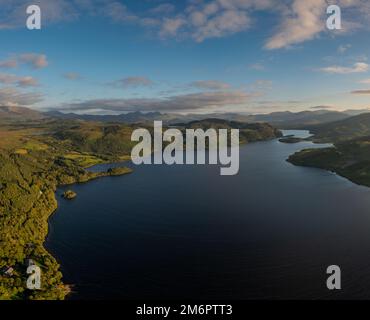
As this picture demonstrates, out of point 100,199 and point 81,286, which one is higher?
point 100,199

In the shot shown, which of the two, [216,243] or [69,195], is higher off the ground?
[69,195]

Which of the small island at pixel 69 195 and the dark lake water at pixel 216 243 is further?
the small island at pixel 69 195

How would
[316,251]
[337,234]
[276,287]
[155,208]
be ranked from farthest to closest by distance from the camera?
[155,208] → [337,234] → [316,251] → [276,287]

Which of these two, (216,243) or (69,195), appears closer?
(216,243)

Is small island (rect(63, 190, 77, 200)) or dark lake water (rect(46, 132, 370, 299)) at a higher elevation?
small island (rect(63, 190, 77, 200))

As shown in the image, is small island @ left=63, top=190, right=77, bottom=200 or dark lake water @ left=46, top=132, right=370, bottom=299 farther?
small island @ left=63, top=190, right=77, bottom=200

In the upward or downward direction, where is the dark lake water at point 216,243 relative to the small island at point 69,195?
downward

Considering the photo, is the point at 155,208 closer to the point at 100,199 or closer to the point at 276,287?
the point at 100,199
